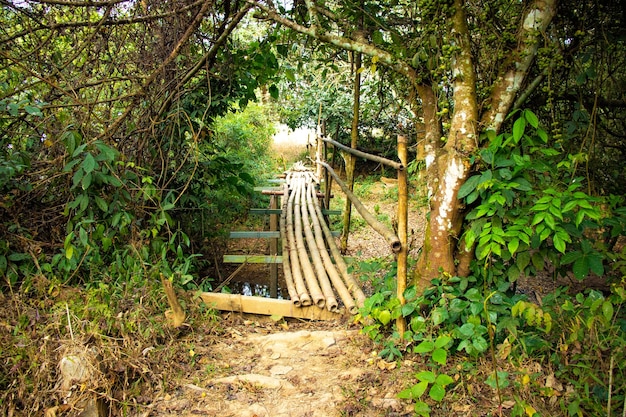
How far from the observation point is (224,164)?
149 inches

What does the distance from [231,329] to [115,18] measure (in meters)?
2.34

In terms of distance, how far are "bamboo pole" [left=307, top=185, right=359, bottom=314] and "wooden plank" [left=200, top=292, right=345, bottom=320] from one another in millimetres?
169

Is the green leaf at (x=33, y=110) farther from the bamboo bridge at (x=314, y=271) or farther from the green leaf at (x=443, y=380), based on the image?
the green leaf at (x=443, y=380)

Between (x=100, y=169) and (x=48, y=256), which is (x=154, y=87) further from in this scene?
(x=48, y=256)

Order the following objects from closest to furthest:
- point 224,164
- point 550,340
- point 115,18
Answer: point 550,340 < point 115,18 < point 224,164

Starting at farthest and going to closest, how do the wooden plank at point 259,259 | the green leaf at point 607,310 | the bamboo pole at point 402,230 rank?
the wooden plank at point 259,259, the bamboo pole at point 402,230, the green leaf at point 607,310

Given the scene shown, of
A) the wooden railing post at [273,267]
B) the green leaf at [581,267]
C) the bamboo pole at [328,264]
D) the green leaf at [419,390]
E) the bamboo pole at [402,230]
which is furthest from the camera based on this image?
the wooden railing post at [273,267]

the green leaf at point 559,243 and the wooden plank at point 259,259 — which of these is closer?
the green leaf at point 559,243

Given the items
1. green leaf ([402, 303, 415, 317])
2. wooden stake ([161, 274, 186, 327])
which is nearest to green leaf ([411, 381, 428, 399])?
green leaf ([402, 303, 415, 317])

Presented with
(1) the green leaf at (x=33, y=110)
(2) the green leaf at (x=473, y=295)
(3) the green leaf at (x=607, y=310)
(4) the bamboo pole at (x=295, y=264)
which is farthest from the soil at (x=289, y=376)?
(1) the green leaf at (x=33, y=110)

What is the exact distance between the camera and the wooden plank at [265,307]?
285 cm

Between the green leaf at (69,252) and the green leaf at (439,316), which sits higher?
the green leaf at (69,252)

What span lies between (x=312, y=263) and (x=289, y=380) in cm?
190

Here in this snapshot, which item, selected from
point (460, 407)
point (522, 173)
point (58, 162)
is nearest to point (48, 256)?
point (58, 162)
